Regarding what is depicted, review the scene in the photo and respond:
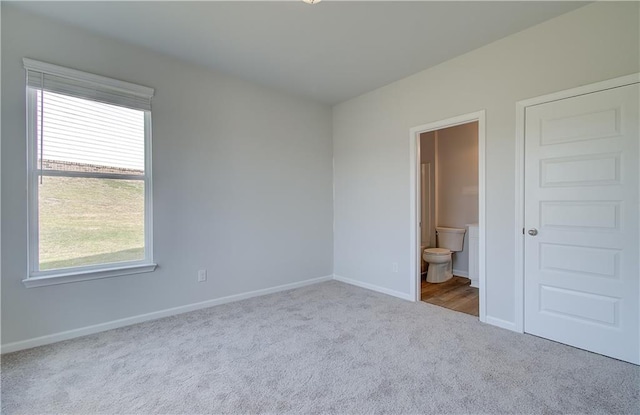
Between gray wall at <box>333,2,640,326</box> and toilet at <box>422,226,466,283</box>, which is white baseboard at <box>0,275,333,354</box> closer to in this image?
gray wall at <box>333,2,640,326</box>

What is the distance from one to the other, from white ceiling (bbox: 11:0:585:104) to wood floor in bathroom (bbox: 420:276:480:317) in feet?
8.79

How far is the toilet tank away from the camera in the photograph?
15.2 ft

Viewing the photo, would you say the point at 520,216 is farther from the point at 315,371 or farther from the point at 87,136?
the point at 87,136

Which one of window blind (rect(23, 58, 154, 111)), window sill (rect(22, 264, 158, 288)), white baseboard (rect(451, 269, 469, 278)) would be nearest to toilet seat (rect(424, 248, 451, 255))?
white baseboard (rect(451, 269, 469, 278))

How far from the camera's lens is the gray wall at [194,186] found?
2330 mm

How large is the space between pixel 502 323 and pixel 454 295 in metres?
0.97

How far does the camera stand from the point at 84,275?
2576 mm

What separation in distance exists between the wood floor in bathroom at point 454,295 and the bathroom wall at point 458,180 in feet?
1.90

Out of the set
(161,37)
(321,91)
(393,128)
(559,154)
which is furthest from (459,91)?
(161,37)

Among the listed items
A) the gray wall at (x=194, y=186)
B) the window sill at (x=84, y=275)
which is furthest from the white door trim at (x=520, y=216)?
the window sill at (x=84, y=275)

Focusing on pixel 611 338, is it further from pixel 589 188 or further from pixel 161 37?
pixel 161 37

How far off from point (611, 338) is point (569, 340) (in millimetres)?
262

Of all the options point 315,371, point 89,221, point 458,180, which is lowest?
point 315,371

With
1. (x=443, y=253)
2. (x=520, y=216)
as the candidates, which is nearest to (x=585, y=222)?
(x=520, y=216)
